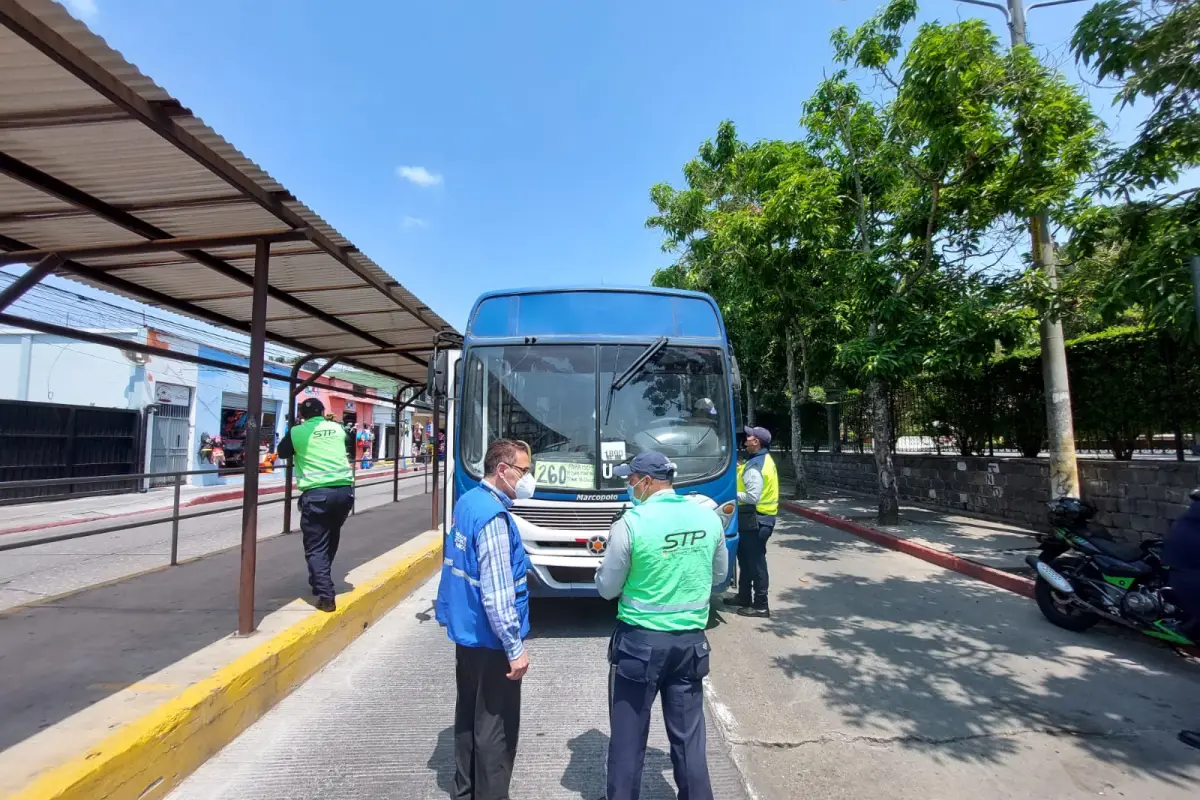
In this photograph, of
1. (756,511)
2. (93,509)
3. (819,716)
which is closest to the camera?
(819,716)

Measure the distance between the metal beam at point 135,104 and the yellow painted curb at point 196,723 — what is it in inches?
115

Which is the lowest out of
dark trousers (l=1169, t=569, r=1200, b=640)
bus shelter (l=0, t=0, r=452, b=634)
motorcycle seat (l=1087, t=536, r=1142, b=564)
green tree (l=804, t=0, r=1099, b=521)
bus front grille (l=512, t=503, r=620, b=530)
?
motorcycle seat (l=1087, t=536, r=1142, b=564)

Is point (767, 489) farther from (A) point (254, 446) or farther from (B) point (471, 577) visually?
(A) point (254, 446)

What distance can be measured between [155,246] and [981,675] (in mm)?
6591

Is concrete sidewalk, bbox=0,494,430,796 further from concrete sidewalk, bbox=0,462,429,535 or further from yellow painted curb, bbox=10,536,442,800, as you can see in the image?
concrete sidewalk, bbox=0,462,429,535

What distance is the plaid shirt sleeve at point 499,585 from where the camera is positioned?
101 inches

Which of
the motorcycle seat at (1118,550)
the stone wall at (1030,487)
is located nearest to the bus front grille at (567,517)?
the motorcycle seat at (1118,550)

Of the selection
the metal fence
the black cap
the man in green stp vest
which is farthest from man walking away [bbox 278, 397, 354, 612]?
the metal fence

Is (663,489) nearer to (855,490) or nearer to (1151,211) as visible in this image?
(1151,211)

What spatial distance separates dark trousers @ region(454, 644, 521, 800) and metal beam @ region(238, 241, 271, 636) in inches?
97.7

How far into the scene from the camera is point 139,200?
4234 millimetres

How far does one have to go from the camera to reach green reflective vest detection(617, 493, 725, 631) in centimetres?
256

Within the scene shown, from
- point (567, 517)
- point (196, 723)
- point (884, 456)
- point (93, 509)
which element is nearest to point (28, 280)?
point (196, 723)

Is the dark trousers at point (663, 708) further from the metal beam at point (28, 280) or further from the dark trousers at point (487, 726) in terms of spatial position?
the metal beam at point (28, 280)
